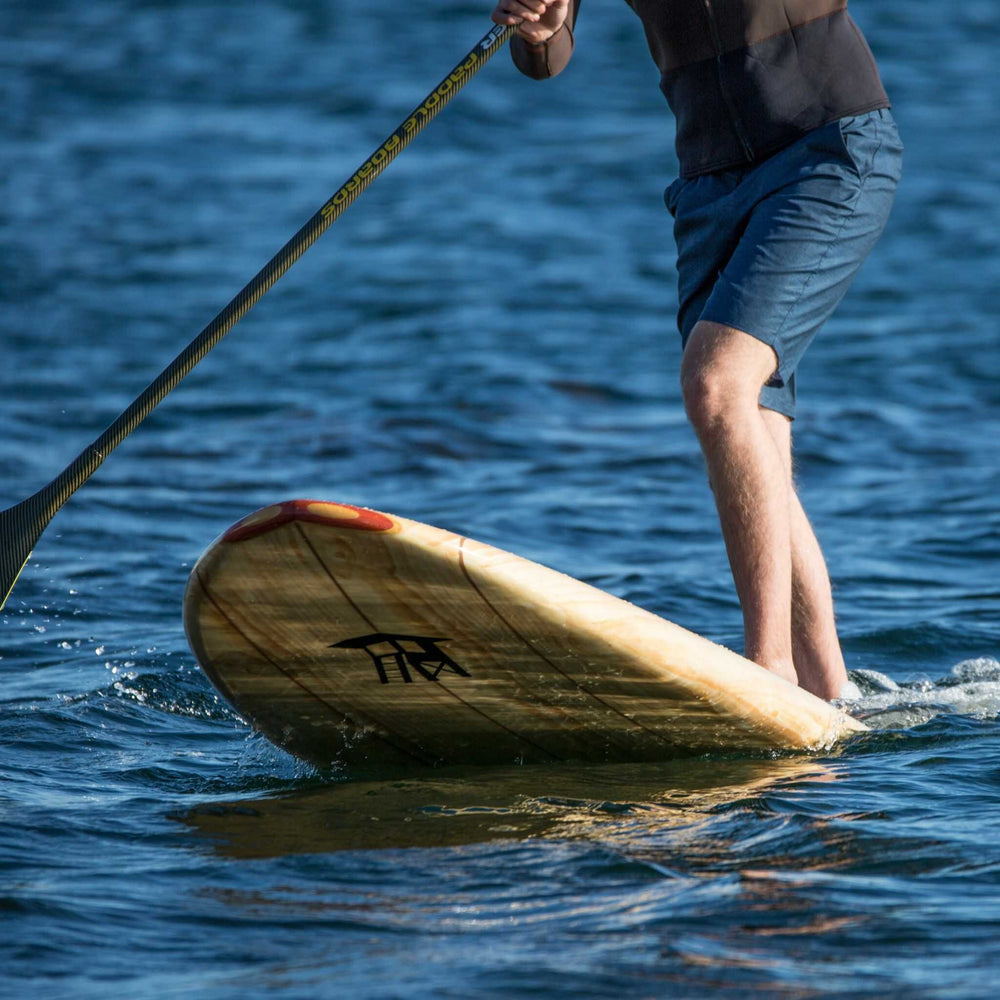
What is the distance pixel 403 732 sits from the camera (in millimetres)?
3389

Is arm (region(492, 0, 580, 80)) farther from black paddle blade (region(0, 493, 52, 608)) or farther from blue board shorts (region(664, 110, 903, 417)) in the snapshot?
black paddle blade (region(0, 493, 52, 608))

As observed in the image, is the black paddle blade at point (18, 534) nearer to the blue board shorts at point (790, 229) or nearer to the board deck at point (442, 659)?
the board deck at point (442, 659)

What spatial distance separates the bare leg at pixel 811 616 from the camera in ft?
12.3

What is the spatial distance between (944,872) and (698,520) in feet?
13.5

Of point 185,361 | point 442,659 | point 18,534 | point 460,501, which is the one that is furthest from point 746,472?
point 460,501

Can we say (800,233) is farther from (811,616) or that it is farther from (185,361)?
(185,361)

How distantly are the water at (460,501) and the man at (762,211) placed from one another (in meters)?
0.59

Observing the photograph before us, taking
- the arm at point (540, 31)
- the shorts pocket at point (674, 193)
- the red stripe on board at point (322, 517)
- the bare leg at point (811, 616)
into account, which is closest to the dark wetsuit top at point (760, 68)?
the shorts pocket at point (674, 193)

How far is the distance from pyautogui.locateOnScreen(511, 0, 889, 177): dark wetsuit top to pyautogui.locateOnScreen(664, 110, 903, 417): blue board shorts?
45 mm

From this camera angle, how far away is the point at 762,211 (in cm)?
344

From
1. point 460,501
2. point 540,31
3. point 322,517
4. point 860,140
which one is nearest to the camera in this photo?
point 322,517

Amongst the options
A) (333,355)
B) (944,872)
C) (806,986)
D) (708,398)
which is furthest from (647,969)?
(333,355)

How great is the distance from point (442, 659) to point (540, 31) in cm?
161

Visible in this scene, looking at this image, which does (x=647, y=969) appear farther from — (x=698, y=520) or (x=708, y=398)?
(x=698, y=520)
